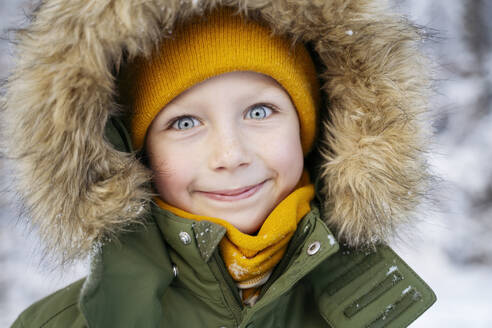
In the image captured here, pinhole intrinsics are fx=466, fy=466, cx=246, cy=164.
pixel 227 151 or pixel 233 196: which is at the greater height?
pixel 227 151

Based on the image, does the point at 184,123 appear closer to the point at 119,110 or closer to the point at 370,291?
the point at 119,110

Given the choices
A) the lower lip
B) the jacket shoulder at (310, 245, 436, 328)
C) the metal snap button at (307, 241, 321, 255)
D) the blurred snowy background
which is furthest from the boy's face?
the blurred snowy background

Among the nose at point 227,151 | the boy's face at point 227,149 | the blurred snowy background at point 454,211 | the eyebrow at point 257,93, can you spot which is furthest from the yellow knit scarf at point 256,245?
the blurred snowy background at point 454,211

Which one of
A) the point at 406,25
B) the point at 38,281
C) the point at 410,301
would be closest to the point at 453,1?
the point at 406,25

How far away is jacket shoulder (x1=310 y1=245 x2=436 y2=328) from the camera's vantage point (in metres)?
1.30

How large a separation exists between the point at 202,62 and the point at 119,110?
274mm

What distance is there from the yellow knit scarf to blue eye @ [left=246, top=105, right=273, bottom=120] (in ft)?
0.78

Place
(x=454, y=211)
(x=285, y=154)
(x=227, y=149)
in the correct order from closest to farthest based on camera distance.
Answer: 1. (x=227, y=149)
2. (x=285, y=154)
3. (x=454, y=211)

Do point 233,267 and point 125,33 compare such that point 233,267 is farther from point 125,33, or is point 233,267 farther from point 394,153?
point 125,33

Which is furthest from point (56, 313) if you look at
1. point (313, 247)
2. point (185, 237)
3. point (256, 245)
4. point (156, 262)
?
point (313, 247)

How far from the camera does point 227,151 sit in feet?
3.88

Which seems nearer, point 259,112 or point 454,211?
point 259,112

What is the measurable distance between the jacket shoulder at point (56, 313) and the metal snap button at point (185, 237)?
1.04 feet

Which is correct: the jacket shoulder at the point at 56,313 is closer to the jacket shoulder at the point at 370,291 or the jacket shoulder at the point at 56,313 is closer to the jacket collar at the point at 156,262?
the jacket collar at the point at 156,262
